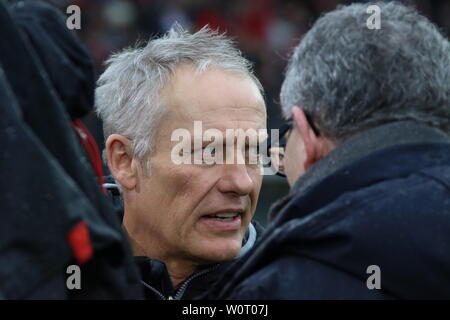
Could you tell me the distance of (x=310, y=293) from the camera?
5.32ft

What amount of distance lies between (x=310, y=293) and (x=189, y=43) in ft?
4.93

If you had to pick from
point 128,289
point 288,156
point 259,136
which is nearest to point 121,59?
point 259,136

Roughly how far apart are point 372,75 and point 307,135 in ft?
0.69

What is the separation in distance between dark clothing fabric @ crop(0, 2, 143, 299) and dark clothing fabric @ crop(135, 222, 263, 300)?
3.65 ft

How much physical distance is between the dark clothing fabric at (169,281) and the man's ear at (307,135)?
31.9 inches

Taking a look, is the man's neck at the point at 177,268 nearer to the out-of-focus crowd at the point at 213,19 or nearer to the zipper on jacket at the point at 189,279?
the zipper on jacket at the point at 189,279

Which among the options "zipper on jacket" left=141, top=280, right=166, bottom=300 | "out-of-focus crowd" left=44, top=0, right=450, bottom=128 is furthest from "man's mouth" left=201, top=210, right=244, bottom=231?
"out-of-focus crowd" left=44, top=0, right=450, bottom=128

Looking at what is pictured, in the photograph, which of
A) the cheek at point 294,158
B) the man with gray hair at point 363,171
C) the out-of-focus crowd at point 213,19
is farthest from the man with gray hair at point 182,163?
the out-of-focus crowd at point 213,19

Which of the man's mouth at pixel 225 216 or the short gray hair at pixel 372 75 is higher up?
the short gray hair at pixel 372 75

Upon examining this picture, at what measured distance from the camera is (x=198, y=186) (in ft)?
8.89

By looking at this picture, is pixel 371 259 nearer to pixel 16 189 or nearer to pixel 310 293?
pixel 310 293

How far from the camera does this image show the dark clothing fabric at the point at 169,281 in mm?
2589

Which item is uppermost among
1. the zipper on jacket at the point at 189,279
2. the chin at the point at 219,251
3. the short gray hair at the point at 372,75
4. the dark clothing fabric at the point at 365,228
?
the short gray hair at the point at 372,75

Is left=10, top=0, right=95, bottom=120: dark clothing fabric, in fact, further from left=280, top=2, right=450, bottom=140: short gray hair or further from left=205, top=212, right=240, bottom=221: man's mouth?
left=205, top=212, right=240, bottom=221: man's mouth
